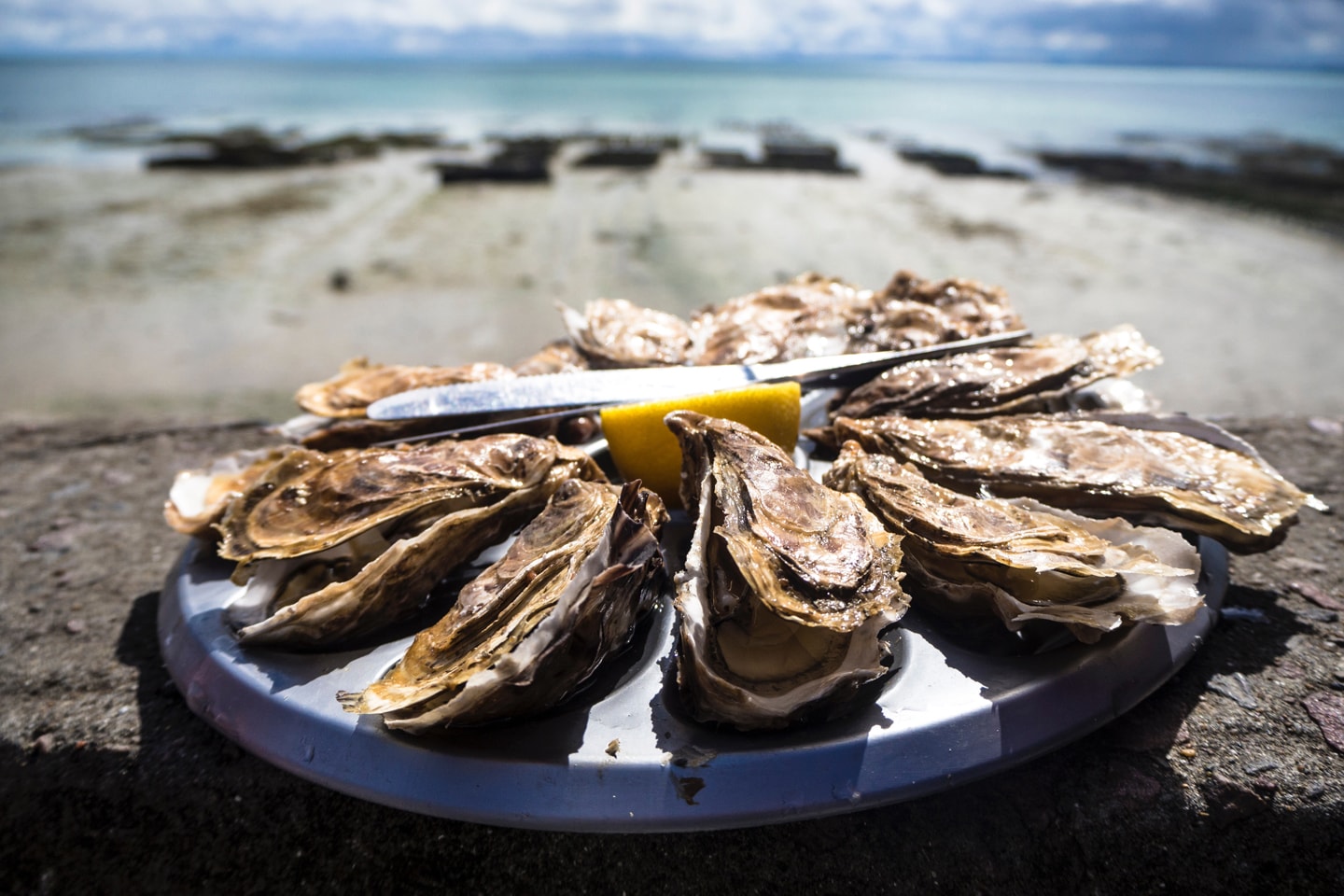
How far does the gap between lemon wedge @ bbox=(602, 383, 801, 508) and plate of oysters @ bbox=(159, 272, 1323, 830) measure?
0.10 meters

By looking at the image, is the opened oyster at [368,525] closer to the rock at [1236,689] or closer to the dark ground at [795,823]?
the dark ground at [795,823]

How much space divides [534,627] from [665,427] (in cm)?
53

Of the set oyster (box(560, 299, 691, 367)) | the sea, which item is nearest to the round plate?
oyster (box(560, 299, 691, 367))

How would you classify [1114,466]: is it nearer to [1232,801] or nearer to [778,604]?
[1232,801]

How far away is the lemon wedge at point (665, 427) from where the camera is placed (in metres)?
1.51

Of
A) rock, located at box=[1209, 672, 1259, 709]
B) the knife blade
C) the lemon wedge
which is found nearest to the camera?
rock, located at box=[1209, 672, 1259, 709]

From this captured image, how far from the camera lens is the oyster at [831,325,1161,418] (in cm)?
178

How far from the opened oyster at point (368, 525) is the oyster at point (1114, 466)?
0.72m

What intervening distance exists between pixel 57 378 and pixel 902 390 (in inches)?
217

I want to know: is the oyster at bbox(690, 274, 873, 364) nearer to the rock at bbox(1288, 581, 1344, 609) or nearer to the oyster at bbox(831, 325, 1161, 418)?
the oyster at bbox(831, 325, 1161, 418)

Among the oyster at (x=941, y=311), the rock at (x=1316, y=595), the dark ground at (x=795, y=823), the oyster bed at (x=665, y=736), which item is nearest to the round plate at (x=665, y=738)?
the oyster bed at (x=665, y=736)

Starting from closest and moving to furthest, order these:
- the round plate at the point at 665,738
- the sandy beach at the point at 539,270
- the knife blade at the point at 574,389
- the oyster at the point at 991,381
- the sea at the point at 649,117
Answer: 1. the round plate at the point at 665,738
2. the knife blade at the point at 574,389
3. the oyster at the point at 991,381
4. the sandy beach at the point at 539,270
5. the sea at the point at 649,117

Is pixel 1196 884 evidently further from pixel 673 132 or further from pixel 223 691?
pixel 673 132

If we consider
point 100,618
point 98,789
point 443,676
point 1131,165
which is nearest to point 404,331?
point 100,618
